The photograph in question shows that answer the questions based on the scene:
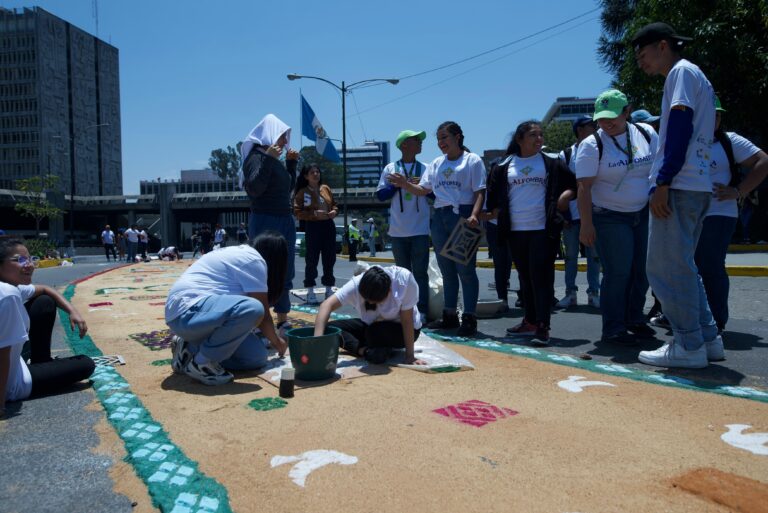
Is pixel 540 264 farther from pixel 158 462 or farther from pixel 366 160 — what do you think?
pixel 366 160

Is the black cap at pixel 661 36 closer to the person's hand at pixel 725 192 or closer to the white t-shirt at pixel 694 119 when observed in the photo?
the white t-shirt at pixel 694 119

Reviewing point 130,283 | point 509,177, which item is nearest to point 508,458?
point 509,177

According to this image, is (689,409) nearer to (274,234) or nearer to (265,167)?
(274,234)

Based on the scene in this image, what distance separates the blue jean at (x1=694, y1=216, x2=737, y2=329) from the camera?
4.00 metres

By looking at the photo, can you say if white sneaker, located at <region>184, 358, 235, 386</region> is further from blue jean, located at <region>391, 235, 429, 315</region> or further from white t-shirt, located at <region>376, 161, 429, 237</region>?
white t-shirt, located at <region>376, 161, 429, 237</region>

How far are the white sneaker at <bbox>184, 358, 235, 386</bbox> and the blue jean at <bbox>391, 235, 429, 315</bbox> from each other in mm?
2320

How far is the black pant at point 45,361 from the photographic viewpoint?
306 centimetres

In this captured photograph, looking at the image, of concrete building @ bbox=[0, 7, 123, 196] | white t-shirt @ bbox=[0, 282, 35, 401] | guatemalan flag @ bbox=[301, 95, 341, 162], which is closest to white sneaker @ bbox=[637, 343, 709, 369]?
white t-shirt @ bbox=[0, 282, 35, 401]

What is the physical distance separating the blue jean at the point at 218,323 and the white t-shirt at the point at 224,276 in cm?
11

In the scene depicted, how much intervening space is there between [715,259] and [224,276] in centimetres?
326

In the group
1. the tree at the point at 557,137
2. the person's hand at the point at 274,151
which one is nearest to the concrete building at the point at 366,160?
the tree at the point at 557,137

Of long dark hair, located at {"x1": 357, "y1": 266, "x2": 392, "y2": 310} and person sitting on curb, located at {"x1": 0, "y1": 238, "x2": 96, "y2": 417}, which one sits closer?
person sitting on curb, located at {"x1": 0, "y1": 238, "x2": 96, "y2": 417}

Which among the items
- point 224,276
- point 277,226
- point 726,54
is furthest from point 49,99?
point 224,276

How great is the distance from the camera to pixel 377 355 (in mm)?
3643
